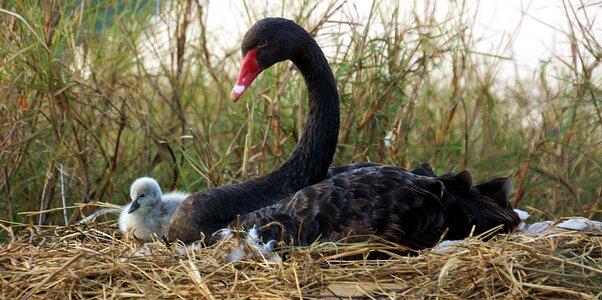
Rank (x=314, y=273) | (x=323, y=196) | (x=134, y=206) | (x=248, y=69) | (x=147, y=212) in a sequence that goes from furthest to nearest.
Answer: (x=147, y=212), (x=134, y=206), (x=248, y=69), (x=323, y=196), (x=314, y=273)

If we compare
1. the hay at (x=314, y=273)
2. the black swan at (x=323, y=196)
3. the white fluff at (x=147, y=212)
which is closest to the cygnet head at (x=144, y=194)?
the white fluff at (x=147, y=212)

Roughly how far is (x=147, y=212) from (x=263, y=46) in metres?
1.00

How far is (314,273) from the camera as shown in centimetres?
320

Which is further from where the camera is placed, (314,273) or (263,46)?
(263,46)

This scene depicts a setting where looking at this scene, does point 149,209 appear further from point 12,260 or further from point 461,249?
point 461,249

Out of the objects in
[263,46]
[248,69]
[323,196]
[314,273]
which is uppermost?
[263,46]

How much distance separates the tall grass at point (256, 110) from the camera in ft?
15.6

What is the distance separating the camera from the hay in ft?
9.89

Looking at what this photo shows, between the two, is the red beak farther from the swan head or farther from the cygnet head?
the cygnet head

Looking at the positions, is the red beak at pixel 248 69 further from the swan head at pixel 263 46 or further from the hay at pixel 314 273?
the hay at pixel 314 273

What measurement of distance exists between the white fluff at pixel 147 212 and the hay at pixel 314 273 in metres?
0.82

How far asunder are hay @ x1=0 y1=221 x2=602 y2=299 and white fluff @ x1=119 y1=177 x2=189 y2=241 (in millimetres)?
822

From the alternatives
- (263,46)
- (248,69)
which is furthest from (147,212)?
(263,46)

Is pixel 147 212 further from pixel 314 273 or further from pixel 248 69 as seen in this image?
pixel 314 273
